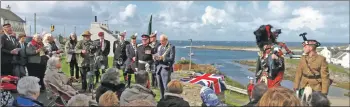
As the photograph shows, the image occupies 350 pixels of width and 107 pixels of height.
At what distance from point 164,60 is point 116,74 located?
2652mm

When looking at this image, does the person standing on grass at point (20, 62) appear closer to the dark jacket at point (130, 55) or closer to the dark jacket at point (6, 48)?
the dark jacket at point (6, 48)

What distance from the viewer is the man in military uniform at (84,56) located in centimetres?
990

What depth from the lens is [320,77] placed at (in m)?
6.49

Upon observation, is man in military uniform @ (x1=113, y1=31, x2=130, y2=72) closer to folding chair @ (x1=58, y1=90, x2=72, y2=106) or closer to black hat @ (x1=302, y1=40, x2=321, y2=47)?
folding chair @ (x1=58, y1=90, x2=72, y2=106)

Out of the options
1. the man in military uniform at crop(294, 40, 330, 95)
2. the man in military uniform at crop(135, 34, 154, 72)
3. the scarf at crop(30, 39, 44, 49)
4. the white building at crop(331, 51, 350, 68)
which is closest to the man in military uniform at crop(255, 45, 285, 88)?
the man in military uniform at crop(294, 40, 330, 95)

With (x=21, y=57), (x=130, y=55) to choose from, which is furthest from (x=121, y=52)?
(x=21, y=57)

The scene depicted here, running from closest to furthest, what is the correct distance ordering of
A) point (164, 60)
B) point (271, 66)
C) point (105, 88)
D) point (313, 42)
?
point (105, 88)
point (313, 42)
point (271, 66)
point (164, 60)

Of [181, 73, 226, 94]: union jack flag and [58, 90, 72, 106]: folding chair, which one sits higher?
[181, 73, 226, 94]: union jack flag

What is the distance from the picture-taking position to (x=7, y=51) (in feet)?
28.2

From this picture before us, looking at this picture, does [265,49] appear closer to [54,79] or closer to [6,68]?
[54,79]

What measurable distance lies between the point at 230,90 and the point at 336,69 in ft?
12.4

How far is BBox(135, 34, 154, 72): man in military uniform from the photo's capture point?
31.0 feet

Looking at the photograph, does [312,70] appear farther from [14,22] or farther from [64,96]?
[14,22]

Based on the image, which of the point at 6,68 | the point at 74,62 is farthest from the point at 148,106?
the point at 74,62
